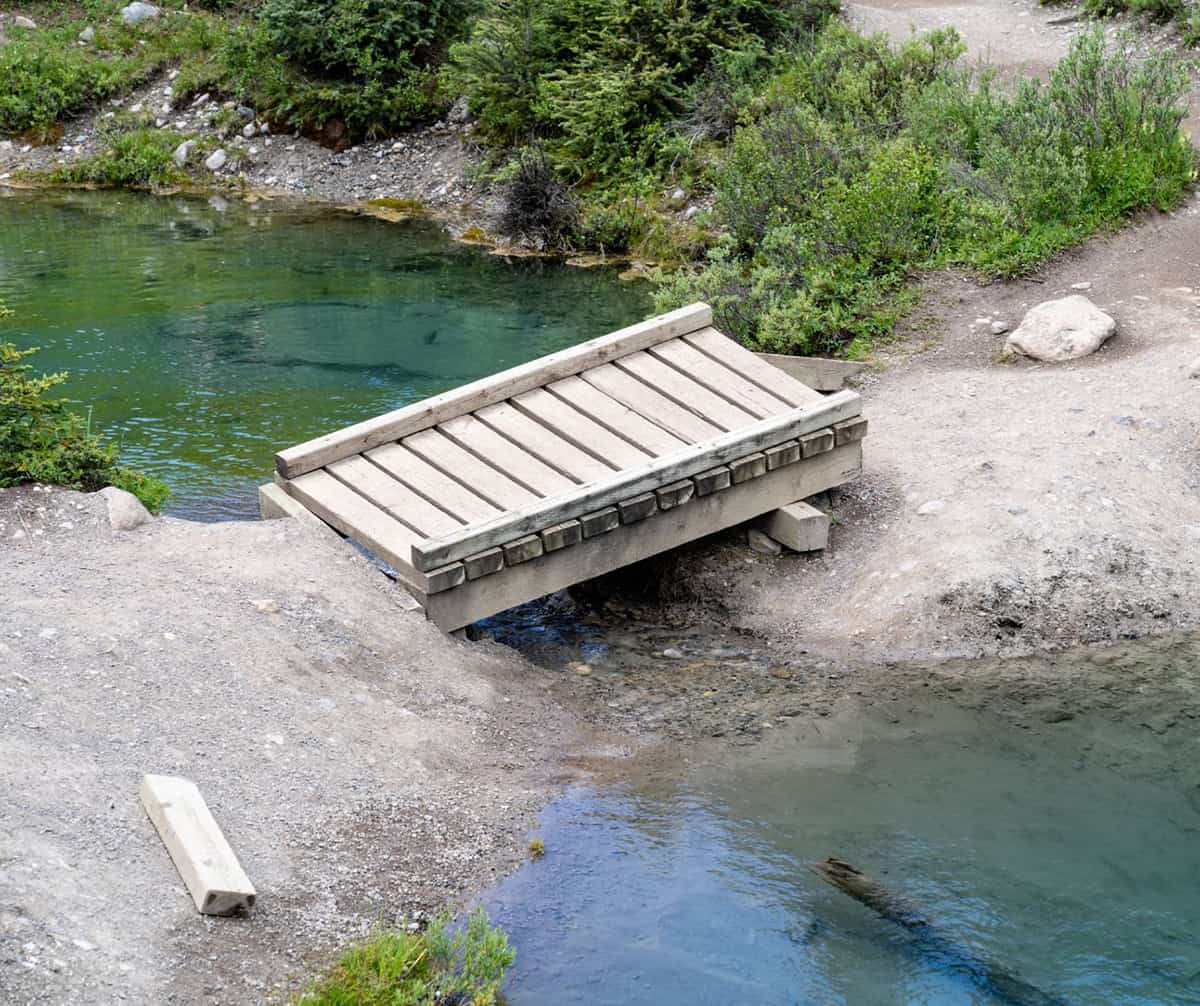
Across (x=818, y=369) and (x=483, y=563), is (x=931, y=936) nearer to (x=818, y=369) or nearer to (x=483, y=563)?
(x=483, y=563)

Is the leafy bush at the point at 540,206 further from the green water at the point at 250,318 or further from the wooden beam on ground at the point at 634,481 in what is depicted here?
the wooden beam on ground at the point at 634,481

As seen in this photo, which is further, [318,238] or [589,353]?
[318,238]

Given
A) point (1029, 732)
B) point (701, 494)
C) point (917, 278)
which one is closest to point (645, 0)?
point (917, 278)

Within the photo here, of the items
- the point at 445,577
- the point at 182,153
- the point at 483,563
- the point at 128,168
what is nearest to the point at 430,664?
the point at 445,577

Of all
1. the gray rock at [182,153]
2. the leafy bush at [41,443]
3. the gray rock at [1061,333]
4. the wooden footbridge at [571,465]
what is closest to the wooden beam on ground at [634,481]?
the wooden footbridge at [571,465]

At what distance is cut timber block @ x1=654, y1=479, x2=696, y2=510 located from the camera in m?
8.05

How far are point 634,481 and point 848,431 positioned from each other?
1.55 m

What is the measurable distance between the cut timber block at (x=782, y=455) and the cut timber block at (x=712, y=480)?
309 millimetres

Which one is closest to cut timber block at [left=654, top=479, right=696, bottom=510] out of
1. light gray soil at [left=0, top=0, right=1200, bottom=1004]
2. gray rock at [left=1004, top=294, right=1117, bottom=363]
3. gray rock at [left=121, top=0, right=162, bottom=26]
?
light gray soil at [left=0, top=0, right=1200, bottom=1004]

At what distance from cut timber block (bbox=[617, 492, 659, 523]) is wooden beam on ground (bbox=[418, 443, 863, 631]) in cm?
6

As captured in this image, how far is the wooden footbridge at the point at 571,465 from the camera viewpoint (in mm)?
7660

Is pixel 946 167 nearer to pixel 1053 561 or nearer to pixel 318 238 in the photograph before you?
pixel 1053 561

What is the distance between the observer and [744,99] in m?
17.3

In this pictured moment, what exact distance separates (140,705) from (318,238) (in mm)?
12495
